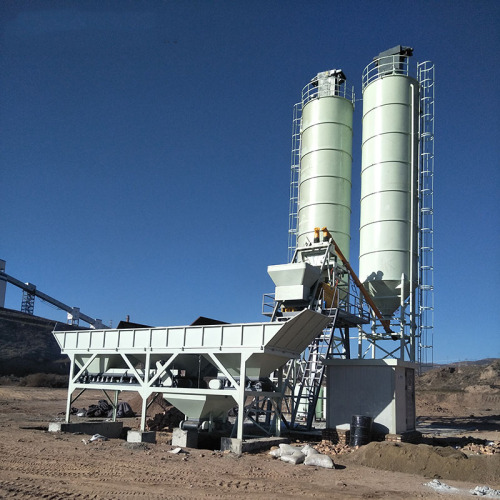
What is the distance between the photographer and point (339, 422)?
19.7 metres

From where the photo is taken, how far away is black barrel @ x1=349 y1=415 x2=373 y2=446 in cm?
1820

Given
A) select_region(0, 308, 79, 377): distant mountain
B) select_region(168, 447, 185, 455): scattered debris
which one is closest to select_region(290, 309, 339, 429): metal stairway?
select_region(168, 447, 185, 455): scattered debris

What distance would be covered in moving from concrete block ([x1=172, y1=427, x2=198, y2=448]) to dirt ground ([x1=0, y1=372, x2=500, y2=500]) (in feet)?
3.46

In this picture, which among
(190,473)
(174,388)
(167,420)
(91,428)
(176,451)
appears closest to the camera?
(190,473)

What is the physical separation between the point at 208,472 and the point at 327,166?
1888cm

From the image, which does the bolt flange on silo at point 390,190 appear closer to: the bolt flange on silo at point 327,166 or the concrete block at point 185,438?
the bolt flange on silo at point 327,166

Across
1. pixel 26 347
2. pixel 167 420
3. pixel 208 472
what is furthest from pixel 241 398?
pixel 26 347

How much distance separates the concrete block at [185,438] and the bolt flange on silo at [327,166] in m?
12.5

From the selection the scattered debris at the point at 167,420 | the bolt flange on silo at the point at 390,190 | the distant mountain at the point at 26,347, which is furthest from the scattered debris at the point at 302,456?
the distant mountain at the point at 26,347

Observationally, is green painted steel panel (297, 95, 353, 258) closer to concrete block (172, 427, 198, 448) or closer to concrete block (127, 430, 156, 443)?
concrete block (172, 427, 198, 448)

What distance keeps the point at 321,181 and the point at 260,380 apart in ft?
42.8

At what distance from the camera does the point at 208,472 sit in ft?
41.4

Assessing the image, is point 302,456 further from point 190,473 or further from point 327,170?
point 327,170

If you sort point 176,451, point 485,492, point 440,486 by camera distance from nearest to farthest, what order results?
point 485,492
point 440,486
point 176,451
